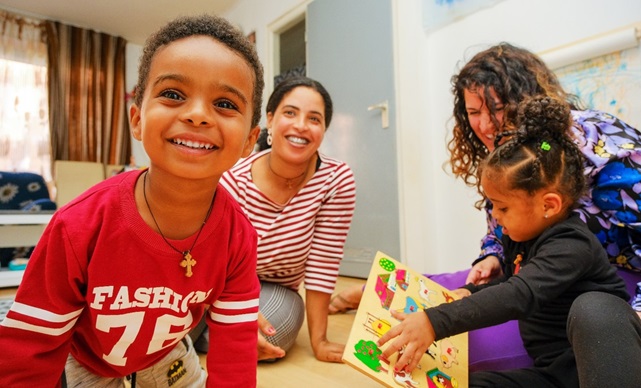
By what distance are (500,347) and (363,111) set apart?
70.2 inches

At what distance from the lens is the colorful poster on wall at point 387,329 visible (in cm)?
70

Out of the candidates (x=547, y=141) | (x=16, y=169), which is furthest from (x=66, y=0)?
(x=547, y=141)

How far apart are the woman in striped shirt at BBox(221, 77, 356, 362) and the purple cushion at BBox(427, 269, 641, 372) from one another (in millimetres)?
396

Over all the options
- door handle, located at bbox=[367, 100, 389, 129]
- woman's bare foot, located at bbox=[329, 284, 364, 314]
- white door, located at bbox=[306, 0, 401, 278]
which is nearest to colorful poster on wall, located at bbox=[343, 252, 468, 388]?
woman's bare foot, located at bbox=[329, 284, 364, 314]

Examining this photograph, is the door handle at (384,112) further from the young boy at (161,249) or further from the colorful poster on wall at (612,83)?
the young boy at (161,249)

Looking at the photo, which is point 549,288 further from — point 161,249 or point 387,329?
Result: point 161,249

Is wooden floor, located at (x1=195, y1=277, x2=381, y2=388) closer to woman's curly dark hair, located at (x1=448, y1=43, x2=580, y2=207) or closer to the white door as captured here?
woman's curly dark hair, located at (x1=448, y1=43, x2=580, y2=207)

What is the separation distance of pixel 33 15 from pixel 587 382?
508 cm

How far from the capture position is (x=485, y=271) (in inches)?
46.0

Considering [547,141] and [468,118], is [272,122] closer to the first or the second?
[468,118]

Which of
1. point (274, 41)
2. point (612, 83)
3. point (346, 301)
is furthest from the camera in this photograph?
point (274, 41)

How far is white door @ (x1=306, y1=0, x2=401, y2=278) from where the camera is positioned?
92.0 inches

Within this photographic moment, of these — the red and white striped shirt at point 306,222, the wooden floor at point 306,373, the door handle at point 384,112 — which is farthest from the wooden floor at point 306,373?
the door handle at point 384,112

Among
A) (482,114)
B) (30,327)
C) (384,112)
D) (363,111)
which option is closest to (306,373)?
(30,327)
